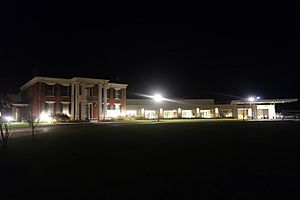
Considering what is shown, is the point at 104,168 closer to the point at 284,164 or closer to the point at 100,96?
the point at 284,164

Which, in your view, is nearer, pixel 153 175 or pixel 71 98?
pixel 153 175

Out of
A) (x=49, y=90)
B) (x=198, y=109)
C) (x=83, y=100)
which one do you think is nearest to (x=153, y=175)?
(x=83, y=100)

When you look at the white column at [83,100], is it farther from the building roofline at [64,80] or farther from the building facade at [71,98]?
the building roofline at [64,80]

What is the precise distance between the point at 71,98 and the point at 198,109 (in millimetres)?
32232

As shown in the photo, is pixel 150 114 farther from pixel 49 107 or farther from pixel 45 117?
pixel 45 117

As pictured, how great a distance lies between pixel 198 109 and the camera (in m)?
61.5

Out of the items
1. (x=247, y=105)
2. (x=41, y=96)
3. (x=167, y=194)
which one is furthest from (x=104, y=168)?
(x=247, y=105)

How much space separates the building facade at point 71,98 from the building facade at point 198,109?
12338 millimetres

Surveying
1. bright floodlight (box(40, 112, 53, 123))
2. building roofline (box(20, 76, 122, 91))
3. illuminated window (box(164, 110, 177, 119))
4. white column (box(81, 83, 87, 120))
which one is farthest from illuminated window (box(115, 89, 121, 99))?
illuminated window (box(164, 110, 177, 119))

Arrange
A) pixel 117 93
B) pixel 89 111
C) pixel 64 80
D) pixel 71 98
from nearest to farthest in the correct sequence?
pixel 64 80 → pixel 71 98 → pixel 89 111 → pixel 117 93

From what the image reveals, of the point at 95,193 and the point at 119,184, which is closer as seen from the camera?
the point at 95,193

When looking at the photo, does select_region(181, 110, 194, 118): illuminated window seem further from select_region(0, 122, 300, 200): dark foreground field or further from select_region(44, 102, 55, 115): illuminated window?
select_region(0, 122, 300, 200): dark foreground field

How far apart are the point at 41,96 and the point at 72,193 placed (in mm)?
37548

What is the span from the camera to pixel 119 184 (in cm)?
595
